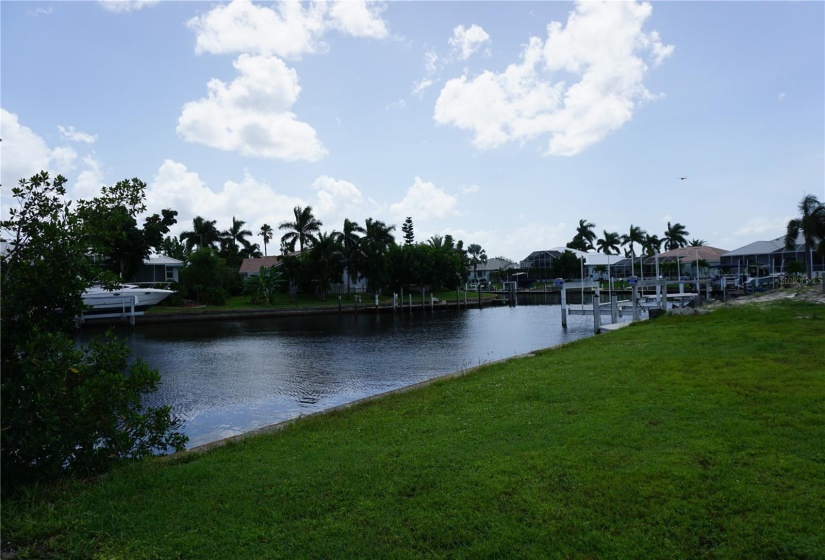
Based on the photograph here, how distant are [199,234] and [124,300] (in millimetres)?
40584

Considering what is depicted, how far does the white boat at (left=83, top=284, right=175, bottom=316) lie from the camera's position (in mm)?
46000

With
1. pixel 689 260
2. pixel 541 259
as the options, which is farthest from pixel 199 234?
pixel 689 260

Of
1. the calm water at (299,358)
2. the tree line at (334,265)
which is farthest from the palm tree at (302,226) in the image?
Result: the calm water at (299,358)

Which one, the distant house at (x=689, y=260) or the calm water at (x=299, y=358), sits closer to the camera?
the calm water at (x=299, y=358)

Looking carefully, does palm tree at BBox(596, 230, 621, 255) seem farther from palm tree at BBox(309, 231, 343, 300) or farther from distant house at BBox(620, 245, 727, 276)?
palm tree at BBox(309, 231, 343, 300)

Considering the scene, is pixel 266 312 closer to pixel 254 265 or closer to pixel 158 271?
pixel 158 271

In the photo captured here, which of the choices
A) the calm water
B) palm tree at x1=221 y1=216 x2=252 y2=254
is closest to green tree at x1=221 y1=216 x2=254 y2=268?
palm tree at x1=221 y1=216 x2=252 y2=254

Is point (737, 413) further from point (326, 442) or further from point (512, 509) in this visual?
point (326, 442)

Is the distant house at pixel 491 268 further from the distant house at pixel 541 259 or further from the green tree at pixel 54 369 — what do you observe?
the green tree at pixel 54 369

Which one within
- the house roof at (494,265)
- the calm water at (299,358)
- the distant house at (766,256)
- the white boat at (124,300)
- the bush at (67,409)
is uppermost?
the house roof at (494,265)

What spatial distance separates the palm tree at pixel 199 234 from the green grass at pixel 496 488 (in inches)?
3296

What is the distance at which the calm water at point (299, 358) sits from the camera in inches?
597

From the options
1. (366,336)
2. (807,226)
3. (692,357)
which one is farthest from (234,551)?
(807,226)

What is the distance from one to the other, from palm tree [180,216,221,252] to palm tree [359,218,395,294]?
3423 cm
